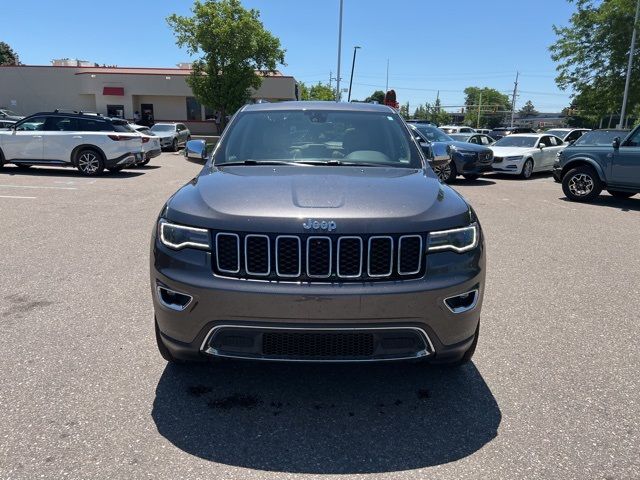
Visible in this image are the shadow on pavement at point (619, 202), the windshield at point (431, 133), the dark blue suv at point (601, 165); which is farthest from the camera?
the windshield at point (431, 133)

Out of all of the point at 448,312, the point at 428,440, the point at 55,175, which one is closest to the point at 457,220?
the point at 448,312

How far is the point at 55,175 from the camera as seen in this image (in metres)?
14.3

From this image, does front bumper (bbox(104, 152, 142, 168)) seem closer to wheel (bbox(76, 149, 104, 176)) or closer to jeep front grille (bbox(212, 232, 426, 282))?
wheel (bbox(76, 149, 104, 176))

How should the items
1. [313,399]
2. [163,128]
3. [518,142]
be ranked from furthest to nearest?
[163,128] < [518,142] < [313,399]

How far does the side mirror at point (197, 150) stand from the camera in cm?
446

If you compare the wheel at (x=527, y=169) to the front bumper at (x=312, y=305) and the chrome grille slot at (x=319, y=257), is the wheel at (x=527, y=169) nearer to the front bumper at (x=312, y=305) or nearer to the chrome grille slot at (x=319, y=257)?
the front bumper at (x=312, y=305)

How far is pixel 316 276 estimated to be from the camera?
2.57m

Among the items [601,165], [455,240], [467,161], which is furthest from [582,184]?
[455,240]

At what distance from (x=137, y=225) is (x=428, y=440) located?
6.34 meters

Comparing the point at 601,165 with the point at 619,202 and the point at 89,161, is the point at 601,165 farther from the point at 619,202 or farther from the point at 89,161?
the point at 89,161

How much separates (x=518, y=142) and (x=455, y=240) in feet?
53.7

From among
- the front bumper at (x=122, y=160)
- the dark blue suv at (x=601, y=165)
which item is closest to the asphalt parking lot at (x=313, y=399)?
the dark blue suv at (x=601, y=165)

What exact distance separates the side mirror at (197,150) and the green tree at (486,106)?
12356 cm

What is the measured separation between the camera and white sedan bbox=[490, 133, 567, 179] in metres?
16.2
